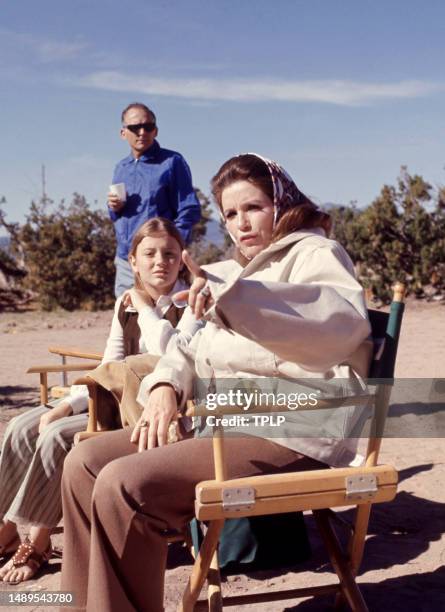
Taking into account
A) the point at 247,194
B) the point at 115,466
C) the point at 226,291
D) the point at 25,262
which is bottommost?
the point at 25,262

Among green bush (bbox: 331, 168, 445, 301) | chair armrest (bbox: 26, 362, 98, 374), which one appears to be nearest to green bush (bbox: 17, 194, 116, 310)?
green bush (bbox: 331, 168, 445, 301)

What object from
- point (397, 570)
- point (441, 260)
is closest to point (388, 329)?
point (397, 570)

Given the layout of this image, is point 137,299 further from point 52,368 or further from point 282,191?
point 282,191

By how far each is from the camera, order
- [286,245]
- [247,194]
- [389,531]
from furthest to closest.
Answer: [389,531] < [247,194] < [286,245]

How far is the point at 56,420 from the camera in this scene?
3355mm

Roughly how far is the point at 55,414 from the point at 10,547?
0.61m

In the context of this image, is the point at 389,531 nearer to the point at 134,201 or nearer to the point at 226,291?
the point at 226,291

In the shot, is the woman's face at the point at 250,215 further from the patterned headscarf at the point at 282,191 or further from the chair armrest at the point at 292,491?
the chair armrest at the point at 292,491

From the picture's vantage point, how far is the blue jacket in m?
5.46

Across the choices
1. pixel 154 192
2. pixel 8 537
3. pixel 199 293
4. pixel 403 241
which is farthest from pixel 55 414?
pixel 403 241

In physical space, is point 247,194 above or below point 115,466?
above

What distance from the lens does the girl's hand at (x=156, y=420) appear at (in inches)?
94.6

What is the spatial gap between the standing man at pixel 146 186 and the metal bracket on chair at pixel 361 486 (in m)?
3.29

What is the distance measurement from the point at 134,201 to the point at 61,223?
10.5m
